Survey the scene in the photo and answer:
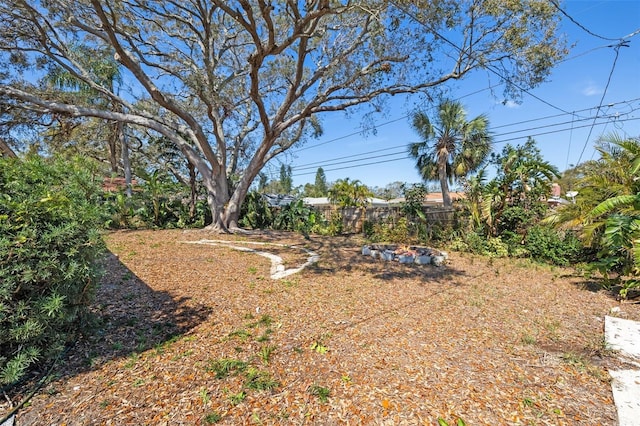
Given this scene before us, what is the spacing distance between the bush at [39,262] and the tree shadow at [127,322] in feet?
0.74

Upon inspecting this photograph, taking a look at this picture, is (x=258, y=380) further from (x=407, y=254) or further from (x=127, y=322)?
(x=407, y=254)

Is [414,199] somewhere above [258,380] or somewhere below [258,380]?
above

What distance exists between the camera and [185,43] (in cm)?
1009

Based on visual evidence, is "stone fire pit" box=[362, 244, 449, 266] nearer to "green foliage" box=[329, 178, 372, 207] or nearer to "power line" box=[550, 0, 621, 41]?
"green foliage" box=[329, 178, 372, 207]

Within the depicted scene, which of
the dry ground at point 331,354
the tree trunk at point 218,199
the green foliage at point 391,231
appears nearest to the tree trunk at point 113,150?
the tree trunk at point 218,199

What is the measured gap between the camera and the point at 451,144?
14711 millimetres

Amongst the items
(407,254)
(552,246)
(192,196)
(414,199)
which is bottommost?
(407,254)

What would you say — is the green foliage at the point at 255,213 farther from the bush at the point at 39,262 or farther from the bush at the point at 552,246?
the bush at the point at 39,262

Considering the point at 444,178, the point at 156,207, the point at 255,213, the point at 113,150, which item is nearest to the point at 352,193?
the point at 255,213

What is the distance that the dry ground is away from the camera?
1988mm

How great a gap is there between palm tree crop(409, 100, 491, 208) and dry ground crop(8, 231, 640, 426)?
10.3 meters

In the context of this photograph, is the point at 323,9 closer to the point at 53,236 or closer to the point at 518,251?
the point at 53,236

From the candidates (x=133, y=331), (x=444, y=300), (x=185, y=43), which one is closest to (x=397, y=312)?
(x=444, y=300)

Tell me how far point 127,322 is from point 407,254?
5.46 meters
